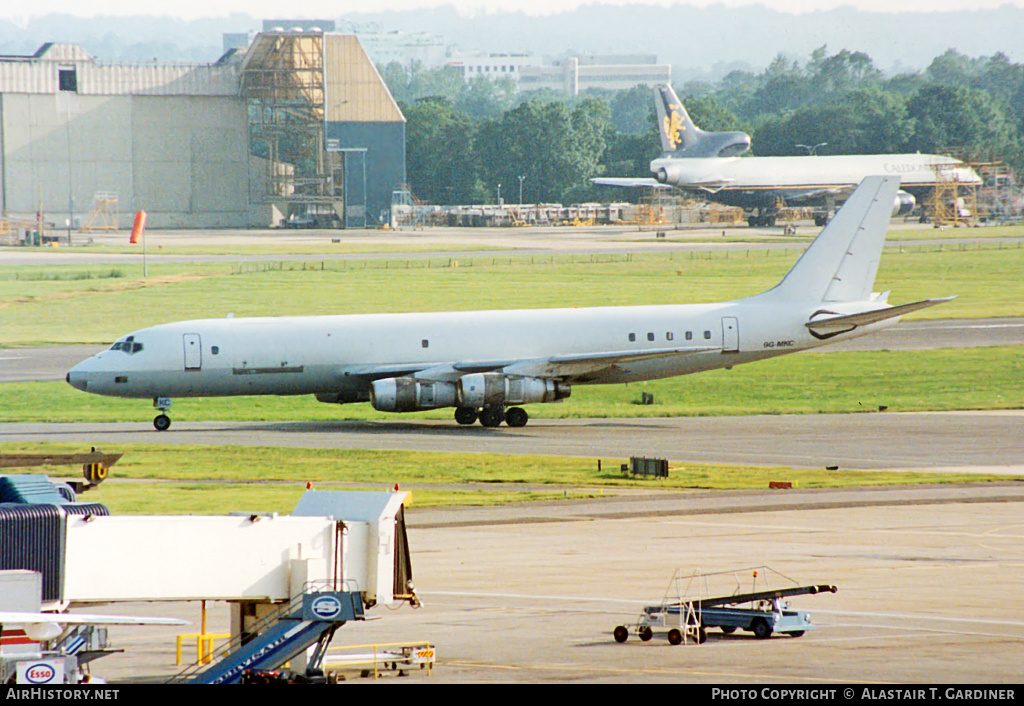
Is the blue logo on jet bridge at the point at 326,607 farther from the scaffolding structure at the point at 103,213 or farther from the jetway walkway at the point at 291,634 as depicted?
the scaffolding structure at the point at 103,213

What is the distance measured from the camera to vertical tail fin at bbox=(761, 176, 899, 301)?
6675 cm

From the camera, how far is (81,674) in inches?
852

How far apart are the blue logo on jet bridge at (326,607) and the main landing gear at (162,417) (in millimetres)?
40375

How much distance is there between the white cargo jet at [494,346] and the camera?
2362 inches

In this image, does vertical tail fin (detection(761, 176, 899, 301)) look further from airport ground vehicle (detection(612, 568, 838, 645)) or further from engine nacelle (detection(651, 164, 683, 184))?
engine nacelle (detection(651, 164, 683, 184))

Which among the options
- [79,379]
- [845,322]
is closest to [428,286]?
[845,322]

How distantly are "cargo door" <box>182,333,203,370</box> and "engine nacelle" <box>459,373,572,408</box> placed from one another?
37.4 ft

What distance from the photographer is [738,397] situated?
238 feet

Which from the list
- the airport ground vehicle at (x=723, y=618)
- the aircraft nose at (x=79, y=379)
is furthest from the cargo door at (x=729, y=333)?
the airport ground vehicle at (x=723, y=618)

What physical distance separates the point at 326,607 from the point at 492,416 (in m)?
40.4

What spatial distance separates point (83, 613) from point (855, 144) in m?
189

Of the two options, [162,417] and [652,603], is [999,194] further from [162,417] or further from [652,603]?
[652,603]

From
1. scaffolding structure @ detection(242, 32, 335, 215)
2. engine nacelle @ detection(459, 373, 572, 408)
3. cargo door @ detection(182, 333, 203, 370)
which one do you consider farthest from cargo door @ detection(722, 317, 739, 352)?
scaffolding structure @ detection(242, 32, 335, 215)
